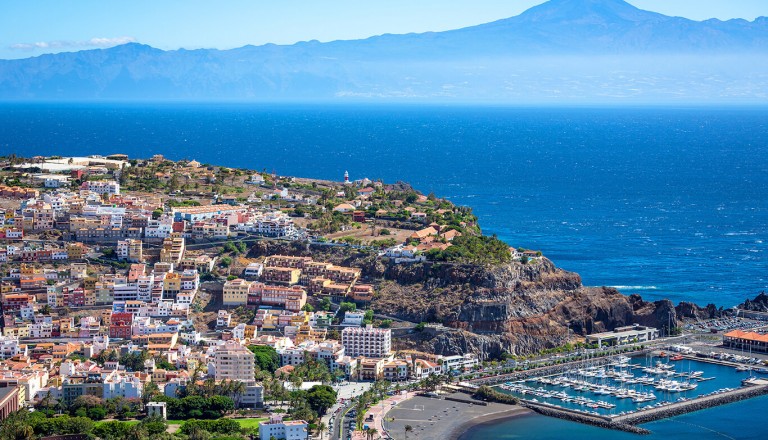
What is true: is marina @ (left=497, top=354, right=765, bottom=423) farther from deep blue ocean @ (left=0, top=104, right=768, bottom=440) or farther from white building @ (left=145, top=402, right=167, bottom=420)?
white building @ (left=145, top=402, right=167, bottom=420)

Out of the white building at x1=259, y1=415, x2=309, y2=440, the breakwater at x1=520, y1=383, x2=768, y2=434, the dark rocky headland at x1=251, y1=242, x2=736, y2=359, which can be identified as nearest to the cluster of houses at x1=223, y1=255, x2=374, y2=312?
the dark rocky headland at x1=251, y1=242, x2=736, y2=359

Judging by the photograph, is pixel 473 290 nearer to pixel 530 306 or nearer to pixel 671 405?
pixel 530 306

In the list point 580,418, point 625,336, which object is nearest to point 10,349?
point 580,418

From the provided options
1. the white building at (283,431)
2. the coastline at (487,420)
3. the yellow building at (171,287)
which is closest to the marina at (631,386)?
the coastline at (487,420)

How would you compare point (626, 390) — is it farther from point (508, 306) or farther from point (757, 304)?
point (757, 304)

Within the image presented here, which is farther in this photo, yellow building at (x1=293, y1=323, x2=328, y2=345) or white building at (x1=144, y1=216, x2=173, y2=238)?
white building at (x1=144, y1=216, x2=173, y2=238)

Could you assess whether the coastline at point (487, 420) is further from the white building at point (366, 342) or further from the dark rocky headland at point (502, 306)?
the white building at point (366, 342)
